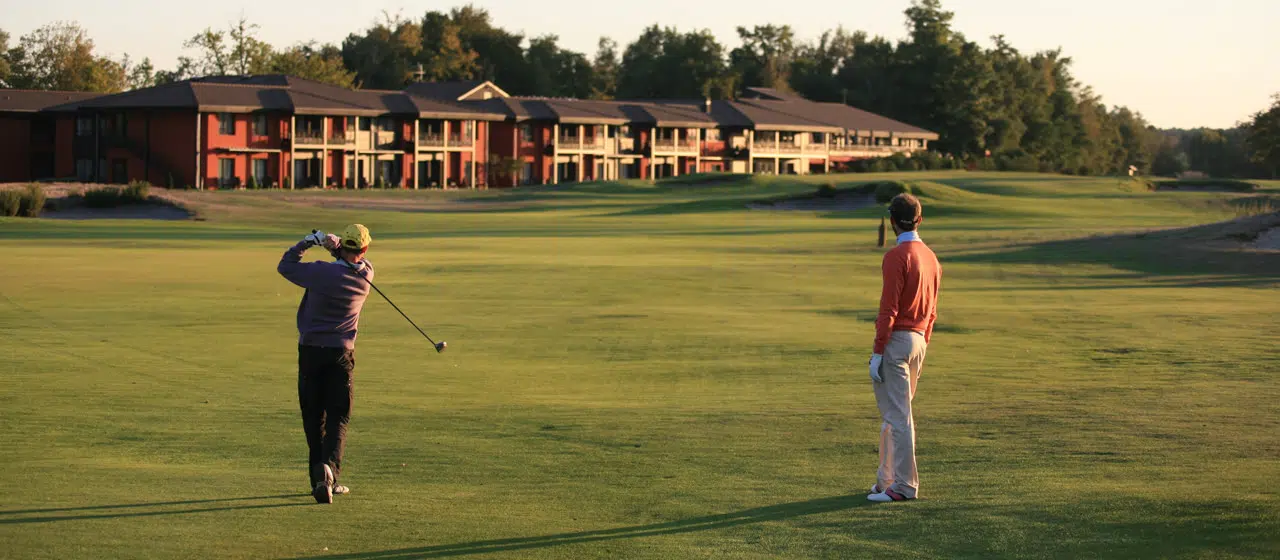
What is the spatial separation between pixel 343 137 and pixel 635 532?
305 feet

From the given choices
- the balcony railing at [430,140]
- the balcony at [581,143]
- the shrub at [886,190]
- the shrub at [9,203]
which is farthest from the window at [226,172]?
the shrub at [886,190]

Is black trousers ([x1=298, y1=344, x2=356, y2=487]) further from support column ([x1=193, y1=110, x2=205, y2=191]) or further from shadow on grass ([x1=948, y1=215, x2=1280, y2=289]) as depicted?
support column ([x1=193, y1=110, x2=205, y2=191])

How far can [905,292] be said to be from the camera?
10.7 metres

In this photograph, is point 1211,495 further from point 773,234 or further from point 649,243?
point 773,234

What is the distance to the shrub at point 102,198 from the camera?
6406 cm

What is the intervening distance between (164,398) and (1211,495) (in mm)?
9708

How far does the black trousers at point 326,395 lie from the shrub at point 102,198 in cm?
5634

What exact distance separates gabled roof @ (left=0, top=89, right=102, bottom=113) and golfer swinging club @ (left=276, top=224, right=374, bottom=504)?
293 feet

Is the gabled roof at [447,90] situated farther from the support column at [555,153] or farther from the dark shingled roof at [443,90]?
the support column at [555,153]

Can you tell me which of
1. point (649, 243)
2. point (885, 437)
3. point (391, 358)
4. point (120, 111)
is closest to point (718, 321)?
point (391, 358)

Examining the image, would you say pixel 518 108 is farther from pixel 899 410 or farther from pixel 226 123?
pixel 899 410

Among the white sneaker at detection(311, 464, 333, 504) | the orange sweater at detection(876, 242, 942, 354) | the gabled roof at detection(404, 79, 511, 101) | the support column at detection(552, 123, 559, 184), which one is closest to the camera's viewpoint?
the white sneaker at detection(311, 464, 333, 504)

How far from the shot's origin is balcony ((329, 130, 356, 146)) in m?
99.5

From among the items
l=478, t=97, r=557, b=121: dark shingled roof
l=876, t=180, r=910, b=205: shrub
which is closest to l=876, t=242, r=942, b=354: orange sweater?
l=876, t=180, r=910, b=205: shrub
